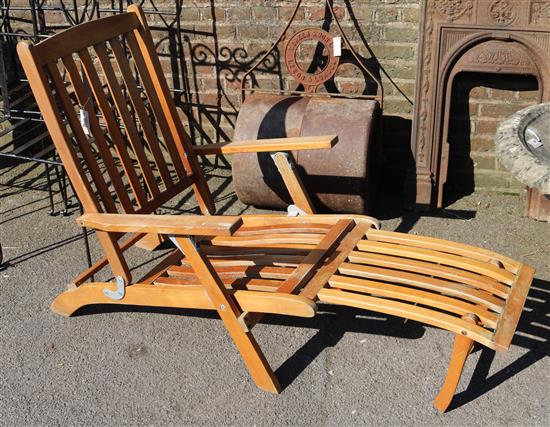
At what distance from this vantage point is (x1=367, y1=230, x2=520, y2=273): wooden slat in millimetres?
3229

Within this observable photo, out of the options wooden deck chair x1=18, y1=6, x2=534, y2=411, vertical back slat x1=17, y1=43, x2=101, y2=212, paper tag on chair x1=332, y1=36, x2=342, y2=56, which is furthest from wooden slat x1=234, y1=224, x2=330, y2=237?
paper tag on chair x1=332, y1=36, x2=342, y2=56

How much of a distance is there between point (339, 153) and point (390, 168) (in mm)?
780

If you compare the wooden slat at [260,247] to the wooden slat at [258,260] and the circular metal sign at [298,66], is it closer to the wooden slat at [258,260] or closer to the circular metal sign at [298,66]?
the wooden slat at [258,260]

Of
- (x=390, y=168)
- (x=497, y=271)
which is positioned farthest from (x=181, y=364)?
(x=390, y=168)

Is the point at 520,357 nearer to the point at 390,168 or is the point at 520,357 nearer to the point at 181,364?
the point at 181,364

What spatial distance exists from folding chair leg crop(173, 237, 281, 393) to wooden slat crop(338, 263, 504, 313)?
19.5 inches

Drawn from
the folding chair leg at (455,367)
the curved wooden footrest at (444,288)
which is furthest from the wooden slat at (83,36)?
the folding chair leg at (455,367)

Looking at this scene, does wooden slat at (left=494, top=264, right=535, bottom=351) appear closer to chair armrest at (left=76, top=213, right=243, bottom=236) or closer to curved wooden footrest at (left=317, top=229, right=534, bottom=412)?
curved wooden footrest at (left=317, top=229, right=534, bottom=412)

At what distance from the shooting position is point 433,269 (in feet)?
10.5

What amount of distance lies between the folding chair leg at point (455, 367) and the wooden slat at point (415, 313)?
6 cm

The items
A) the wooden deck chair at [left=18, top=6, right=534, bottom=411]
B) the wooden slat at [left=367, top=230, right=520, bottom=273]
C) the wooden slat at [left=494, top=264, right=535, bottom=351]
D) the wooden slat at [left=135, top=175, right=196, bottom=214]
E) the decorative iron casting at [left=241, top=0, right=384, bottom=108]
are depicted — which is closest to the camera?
the wooden slat at [left=494, top=264, right=535, bottom=351]

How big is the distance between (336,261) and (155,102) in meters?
1.25

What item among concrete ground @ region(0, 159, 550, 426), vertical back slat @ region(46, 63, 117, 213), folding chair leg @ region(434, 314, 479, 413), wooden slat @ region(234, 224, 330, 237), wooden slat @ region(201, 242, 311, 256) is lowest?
concrete ground @ region(0, 159, 550, 426)

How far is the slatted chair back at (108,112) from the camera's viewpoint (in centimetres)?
315
